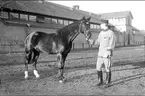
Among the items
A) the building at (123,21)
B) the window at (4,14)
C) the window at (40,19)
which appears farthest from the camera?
the building at (123,21)

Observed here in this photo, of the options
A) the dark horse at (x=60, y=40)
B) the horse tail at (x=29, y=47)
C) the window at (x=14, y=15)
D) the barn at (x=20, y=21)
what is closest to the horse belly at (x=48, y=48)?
the dark horse at (x=60, y=40)

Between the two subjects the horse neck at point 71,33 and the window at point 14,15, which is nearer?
the horse neck at point 71,33

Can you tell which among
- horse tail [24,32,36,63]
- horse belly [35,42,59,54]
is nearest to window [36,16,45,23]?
horse tail [24,32,36,63]

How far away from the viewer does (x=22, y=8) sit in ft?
75.0

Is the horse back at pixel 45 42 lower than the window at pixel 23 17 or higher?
lower

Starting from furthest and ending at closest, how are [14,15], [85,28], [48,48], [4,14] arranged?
[14,15] → [4,14] → [48,48] → [85,28]

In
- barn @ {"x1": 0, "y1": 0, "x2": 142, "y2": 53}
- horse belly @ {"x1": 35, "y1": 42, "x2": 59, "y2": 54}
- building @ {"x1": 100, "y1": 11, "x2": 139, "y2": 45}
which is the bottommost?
horse belly @ {"x1": 35, "y1": 42, "x2": 59, "y2": 54}

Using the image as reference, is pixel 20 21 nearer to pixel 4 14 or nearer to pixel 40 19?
pixel 4 14

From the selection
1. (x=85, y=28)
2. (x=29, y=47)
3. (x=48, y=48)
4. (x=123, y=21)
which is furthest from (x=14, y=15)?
(x=123, y=21)

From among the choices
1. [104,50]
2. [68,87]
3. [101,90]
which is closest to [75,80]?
[68,87]

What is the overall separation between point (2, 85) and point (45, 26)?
19894 mm

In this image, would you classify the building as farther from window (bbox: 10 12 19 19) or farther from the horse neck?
the horse neck

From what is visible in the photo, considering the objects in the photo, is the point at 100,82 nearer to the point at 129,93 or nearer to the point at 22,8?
the point at 129,93

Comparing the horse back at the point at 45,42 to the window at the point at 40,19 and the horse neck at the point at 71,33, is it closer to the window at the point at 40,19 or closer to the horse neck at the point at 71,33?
the horse neck at the point at 71,33
